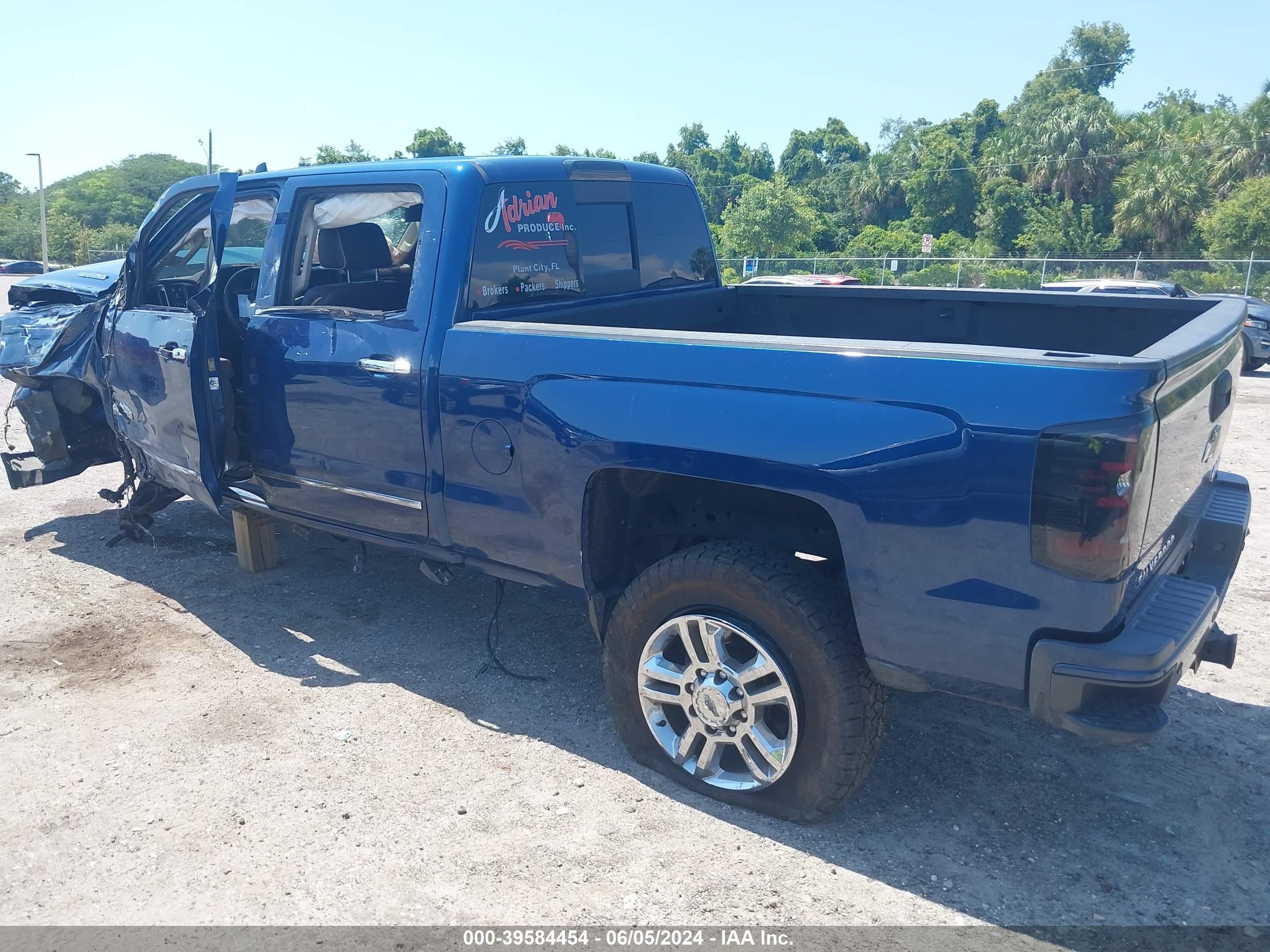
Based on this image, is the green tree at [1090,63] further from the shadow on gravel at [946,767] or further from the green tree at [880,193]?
the shadow on gravel at [946,767]

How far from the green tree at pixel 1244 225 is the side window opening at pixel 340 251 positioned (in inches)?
1365

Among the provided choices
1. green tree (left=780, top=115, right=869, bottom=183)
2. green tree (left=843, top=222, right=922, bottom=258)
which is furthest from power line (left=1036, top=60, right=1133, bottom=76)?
green tree (left=843, top=222, right=922, bottom=258)

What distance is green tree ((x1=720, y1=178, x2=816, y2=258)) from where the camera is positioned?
47.6 metres

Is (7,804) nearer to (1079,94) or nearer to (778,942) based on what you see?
(778,942)

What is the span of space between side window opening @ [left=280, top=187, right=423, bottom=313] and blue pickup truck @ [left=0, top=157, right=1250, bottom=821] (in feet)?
0.05

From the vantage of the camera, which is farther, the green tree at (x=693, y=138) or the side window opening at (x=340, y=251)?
the green tree at (x=693, y=138)

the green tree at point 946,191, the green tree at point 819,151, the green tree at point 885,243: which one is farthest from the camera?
the green tree at point 819,151

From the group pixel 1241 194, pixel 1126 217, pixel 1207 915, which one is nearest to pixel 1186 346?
pixel 1207 915

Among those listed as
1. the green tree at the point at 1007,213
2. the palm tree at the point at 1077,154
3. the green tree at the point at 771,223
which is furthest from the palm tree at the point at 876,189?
the green tree at the point at 771,223

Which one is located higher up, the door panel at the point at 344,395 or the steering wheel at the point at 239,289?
the steering wheel at the point at 239,289

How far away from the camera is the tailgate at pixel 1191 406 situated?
2.70 meters

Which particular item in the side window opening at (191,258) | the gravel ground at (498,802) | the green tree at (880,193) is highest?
the green tree at (880,193)

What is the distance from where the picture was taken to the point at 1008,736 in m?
3.93

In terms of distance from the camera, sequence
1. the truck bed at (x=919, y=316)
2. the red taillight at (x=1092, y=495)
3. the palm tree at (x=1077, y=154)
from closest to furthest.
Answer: the red taillight at (x=1092, y=495) < the truck bed at (x=919, y=316) < the palm tree at (x=1077, y=154)
